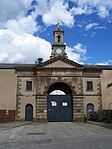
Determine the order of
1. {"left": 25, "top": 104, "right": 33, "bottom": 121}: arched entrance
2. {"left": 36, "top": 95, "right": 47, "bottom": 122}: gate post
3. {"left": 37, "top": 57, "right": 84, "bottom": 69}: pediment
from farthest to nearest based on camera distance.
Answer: {"left": 37, "top": 57, "right": 84, "bottom": 69}: pediment → {"left": 25, "top": 104, "right": 33, "bottom": 121}: arched entrance → {"left": 36, "top": 95, "right": 47, "bottom": 122}: gate post

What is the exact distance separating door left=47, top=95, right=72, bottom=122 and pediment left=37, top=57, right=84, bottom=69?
397cm

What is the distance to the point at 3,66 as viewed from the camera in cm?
3412

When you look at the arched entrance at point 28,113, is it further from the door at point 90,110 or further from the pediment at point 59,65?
the door at point 90,110

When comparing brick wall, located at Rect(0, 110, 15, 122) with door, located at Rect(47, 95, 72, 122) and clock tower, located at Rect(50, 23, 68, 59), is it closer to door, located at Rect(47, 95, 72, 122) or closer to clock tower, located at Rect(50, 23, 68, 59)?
door, located at Rect(47, 95, 72, 122)

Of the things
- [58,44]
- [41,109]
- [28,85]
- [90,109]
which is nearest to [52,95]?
[41,109]

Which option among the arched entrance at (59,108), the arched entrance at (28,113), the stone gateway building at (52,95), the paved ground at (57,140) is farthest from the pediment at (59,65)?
the paved ground at (57,140)

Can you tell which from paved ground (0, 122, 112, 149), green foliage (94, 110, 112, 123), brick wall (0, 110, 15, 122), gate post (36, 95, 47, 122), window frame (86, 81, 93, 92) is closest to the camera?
paved ground (0, 122, 112, 149)

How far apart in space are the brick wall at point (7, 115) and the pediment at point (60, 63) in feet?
23.7

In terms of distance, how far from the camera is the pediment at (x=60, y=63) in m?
33.7

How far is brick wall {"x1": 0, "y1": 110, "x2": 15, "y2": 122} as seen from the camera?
103 ft

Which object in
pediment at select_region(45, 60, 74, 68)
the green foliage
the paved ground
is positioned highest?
pediment at select_region(45, 60, 74, 68)

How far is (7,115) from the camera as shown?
3186 centimetres

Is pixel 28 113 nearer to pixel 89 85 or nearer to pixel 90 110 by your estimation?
pixel 90 110

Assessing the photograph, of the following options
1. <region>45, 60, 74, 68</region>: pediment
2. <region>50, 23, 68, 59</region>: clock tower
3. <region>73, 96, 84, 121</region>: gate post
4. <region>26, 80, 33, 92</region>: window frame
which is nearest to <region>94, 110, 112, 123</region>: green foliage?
<region>73, 96, 84, 121</region>: gate post
